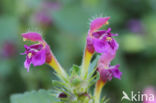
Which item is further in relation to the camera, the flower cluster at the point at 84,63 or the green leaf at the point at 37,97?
the green leaf at the point at 37,97

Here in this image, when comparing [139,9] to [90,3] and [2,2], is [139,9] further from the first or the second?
[2,2]

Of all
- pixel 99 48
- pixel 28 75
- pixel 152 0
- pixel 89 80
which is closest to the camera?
pixel 99 48

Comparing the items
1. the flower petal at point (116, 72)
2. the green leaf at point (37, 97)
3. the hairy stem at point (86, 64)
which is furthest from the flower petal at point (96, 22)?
the green leaf at point (37, 97)

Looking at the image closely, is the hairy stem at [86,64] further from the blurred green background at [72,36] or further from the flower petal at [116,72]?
the blurred green background at [72,36]

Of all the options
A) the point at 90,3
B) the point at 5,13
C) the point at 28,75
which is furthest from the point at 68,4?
the point at 28,75

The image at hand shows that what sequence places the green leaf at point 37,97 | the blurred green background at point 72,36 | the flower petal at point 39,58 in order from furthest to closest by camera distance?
the blurred green background at point 72,36, the green leaf at point 37,97, the flower petal at point 39,58
